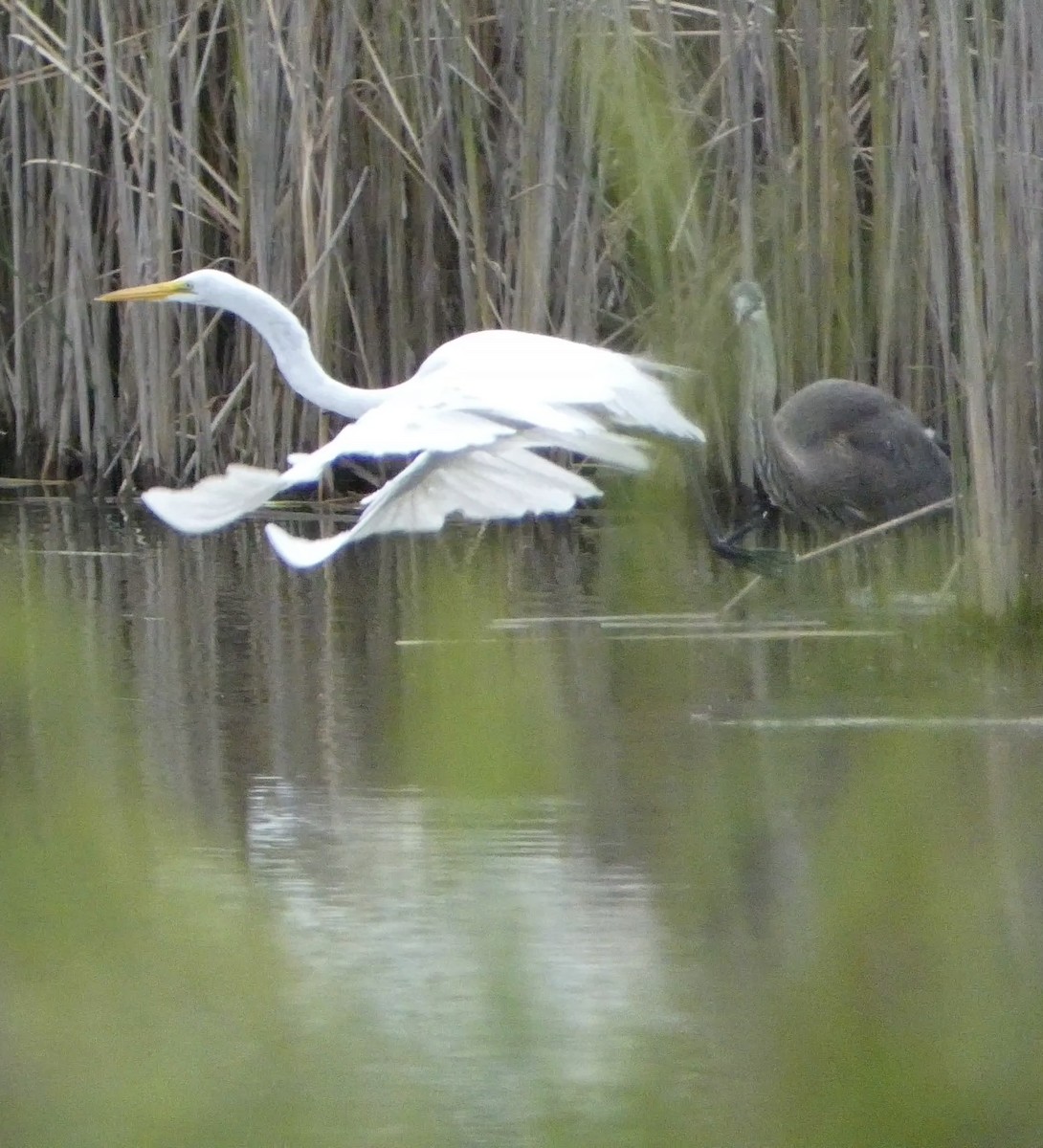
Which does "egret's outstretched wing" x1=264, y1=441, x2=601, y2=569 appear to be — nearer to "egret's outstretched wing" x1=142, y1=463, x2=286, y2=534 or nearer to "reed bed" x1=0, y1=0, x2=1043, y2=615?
"egret's outstretched wing" x1=142, y1=463, x2=286, y2=534

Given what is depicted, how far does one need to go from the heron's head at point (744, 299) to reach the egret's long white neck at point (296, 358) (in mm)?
705

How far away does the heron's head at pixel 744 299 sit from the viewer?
4.21m

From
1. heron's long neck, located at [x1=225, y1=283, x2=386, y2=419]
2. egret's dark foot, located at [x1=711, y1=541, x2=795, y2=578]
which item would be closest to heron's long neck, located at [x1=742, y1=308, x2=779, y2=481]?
egret's dark foot, located at [x1=711, y1=541, x2=795, y2=578]

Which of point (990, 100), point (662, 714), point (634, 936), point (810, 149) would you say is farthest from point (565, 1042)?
point (810, 149)

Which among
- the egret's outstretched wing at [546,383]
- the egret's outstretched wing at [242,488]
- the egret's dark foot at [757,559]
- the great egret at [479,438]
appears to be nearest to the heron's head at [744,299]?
the egret's dark foot at [757,559]

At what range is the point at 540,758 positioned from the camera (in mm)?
1349

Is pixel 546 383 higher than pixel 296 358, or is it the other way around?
pixel 296 358

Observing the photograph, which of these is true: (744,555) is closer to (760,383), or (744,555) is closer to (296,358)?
(760,383)

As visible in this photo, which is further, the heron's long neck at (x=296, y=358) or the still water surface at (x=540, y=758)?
the heron's long neck at (x=296, y=358)

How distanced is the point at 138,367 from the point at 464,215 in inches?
32.8

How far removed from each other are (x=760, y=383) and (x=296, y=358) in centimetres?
107

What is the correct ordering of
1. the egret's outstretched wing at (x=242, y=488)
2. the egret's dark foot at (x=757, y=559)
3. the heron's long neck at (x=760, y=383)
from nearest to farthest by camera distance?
the egret's outstretched wing at (x=242, y=488) < the egret's dark foot at (x=757, y=559) < the heron's long neck at (x=760, y=383)

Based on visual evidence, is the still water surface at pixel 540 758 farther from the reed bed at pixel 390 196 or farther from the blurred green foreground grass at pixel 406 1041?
the reed bed at pixel 390 196

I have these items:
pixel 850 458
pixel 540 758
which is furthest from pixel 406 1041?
pixel 850 458
